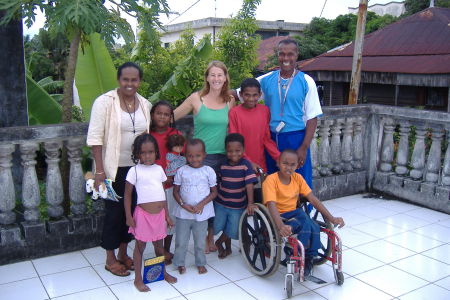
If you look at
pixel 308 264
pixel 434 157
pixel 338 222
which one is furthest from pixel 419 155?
pixel 308 264

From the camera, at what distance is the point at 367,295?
345 cm

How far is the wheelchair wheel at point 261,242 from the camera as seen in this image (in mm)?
3471

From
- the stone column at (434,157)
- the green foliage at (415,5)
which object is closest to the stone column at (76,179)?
the stone column at (434,157)

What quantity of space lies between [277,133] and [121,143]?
134cm

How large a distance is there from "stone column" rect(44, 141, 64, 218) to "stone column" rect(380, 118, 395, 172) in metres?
3.93

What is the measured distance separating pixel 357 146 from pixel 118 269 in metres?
3.57

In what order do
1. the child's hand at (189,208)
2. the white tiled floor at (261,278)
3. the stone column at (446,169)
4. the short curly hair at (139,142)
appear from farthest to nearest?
the stone column at (446,169) → the child's hand at (189,208) → the white tiled floor at (261,278) → the short curly hair at (139,142)

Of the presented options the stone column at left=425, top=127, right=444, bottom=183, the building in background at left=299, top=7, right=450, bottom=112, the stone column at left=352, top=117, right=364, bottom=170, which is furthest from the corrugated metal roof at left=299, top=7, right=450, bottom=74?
the stone column at left=425, top=127, right=444, bottom=183

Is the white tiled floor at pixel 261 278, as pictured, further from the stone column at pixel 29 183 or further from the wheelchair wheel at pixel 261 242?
the stone column at pixel 29 183

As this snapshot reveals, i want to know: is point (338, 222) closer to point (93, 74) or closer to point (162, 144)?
point (162, 144)

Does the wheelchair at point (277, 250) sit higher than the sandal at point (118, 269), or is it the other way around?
the wheelchair at point (277, 250)

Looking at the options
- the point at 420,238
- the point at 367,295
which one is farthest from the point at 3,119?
the point at 420,238

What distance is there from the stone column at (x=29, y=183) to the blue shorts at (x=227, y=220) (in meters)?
1.56

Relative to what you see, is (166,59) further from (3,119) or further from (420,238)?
(420,238)
